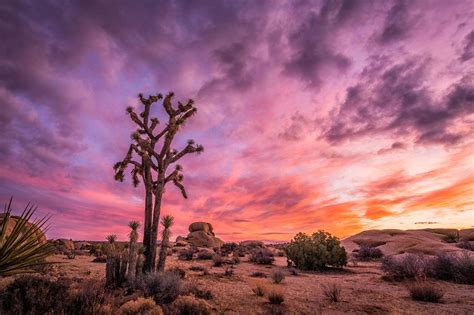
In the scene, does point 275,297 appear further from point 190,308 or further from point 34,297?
point 34,297

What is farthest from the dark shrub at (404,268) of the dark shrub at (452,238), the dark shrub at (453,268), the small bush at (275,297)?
the dark shrub at (452,238)

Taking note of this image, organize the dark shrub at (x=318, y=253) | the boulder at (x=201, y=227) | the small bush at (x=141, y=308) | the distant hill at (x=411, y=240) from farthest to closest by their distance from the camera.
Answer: the boulder at (x=201, y=227) → the distant hill at (x=411, y=240) → the dark shrub at (x=318, y=253) → the small bush at (x=141, y=308)

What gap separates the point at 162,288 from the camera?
927 cm

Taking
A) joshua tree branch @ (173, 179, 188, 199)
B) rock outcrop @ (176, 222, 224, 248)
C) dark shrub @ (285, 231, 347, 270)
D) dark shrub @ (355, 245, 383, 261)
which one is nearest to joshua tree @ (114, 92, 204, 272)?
joshua tree branch @ (173, 179, 188, 199)

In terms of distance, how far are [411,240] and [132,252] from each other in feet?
101

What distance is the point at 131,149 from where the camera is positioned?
1550cm

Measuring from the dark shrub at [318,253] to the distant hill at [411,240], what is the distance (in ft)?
27.9

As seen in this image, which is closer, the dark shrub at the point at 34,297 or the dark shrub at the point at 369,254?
the dark shrub at the point at 34,297

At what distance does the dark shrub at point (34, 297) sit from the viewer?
242 inches

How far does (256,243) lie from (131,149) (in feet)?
119

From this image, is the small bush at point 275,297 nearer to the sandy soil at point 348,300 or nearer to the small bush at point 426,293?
the sandy soil at point 348,300

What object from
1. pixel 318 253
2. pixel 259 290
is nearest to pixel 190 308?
pixel 259 290

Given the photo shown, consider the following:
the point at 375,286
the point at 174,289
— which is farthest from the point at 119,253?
the point at 375,286

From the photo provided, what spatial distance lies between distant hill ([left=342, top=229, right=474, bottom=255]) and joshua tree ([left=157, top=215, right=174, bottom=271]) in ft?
69.5
